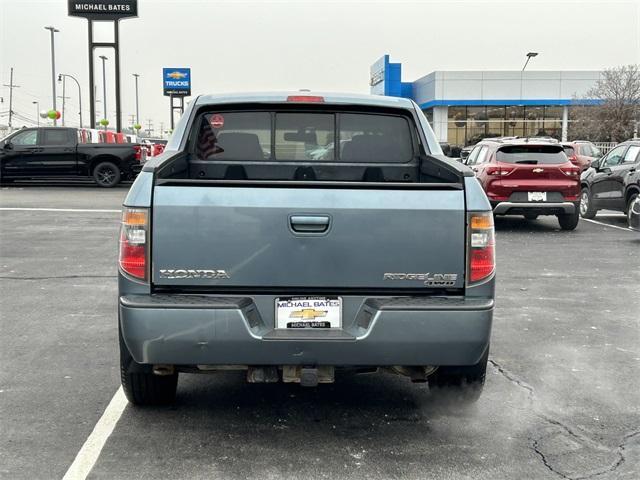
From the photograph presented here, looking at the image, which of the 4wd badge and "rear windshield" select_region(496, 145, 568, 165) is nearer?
the 4wd badge

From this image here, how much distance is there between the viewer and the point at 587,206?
1639 centimetres

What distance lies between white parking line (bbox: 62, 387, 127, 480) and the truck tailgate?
38.5 inches

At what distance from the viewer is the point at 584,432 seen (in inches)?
175

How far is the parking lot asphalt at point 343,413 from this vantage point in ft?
12.9

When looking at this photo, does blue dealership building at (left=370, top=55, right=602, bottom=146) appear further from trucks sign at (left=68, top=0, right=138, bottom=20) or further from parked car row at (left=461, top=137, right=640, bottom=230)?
parked car row at (left=461, top=137, right=640, bottom=230)

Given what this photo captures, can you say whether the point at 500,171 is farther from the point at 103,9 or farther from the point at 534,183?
the point at 103,9

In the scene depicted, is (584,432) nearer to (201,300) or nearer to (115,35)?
(201,300)

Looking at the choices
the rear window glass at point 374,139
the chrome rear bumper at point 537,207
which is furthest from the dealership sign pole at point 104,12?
the rear window glass at point 374,139

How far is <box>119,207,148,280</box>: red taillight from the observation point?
3830 mm

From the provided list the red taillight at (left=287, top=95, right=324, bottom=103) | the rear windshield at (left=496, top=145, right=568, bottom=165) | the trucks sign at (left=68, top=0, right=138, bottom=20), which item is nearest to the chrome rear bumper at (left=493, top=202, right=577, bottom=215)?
the rear windshield at (left=496, top=145, right=568, bottom=165)

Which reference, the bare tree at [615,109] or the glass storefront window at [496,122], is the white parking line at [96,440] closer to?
the bare tree at [615,109]

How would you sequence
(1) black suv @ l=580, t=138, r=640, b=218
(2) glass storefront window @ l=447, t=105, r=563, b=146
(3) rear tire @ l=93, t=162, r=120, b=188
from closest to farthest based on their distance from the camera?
1. (1) black suv @ l=580, t=138, r=640, b=218
2. (3) rear tire @ l=93, t=162, r=120, b=188
3. (2) glass storefront window @ l=447, t=105, r=563, b=146

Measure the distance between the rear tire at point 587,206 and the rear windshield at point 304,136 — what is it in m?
11.6

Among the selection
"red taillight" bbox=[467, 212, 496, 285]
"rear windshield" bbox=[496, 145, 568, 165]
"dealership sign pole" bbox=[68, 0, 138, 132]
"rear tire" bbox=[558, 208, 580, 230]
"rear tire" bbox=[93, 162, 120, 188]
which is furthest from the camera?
"dealership sign pole" bbox=[68, 0, 138, 132]
